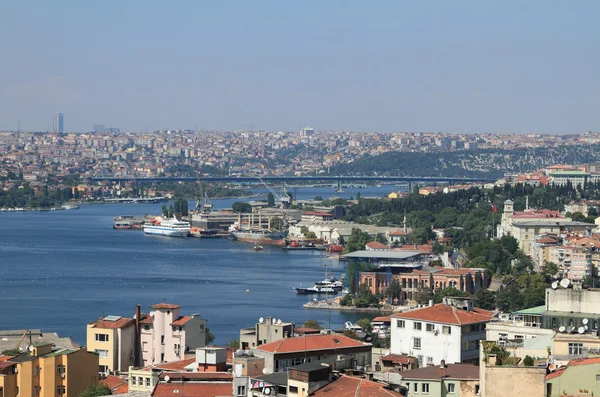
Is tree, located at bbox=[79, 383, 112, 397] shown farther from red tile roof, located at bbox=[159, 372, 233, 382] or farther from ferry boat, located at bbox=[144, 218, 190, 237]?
ferry boat, located at bbox=[144, 218, 190, 237]

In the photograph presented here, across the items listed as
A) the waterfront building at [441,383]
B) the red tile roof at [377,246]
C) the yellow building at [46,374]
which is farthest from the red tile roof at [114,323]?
the red tile roof at [377,246]

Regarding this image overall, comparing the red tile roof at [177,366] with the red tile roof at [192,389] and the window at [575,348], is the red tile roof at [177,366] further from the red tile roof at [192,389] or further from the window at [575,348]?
the window at [575,348]

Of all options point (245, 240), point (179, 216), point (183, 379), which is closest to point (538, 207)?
point (245, 240)

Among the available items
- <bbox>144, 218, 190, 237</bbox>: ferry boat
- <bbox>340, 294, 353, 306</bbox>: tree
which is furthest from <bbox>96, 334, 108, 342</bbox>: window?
<bbox>144, 218, 190, 237</bbox>: ferry boat

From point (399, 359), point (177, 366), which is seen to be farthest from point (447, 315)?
point (177, 366)

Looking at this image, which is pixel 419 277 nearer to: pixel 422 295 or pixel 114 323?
pixel 422 295

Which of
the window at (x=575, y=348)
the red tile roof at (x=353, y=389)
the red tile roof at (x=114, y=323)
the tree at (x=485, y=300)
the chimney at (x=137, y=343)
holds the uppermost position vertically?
the window at (x=575, y=348)

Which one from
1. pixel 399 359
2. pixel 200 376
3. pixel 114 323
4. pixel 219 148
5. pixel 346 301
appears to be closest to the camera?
pixel 200 376
